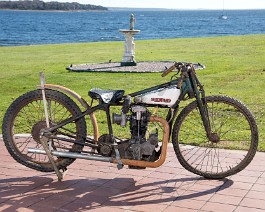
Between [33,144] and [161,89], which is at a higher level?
[161,89]

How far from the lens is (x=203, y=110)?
557 centimetres

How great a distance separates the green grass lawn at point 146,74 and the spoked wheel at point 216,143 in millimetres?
377

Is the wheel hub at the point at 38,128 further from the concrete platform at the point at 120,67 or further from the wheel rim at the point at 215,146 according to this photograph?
the concrete platform at the point at 120,67

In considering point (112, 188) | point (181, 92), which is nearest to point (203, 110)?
point (181, 92)

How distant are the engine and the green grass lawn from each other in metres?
2.12

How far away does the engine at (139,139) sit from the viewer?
17.7 feet

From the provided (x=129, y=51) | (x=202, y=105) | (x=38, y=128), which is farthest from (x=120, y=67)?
(x=202, y=105)

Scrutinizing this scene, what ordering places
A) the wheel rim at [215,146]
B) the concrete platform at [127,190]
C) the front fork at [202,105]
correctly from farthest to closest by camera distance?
the wheel rim at [215,146] → the front fork at [202,105] → the concrete platform at [127,190]

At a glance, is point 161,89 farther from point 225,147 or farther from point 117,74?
point 117,74

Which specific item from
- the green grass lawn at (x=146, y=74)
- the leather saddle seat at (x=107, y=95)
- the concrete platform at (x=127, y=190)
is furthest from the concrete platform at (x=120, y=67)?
the leather saddle seat at (x=107, y=95)

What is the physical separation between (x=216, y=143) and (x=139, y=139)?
0.96 meters

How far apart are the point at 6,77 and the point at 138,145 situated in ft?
32.0

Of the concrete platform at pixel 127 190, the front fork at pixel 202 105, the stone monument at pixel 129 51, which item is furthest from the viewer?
the stone monument at pixel 129 51

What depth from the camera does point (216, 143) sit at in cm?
585
